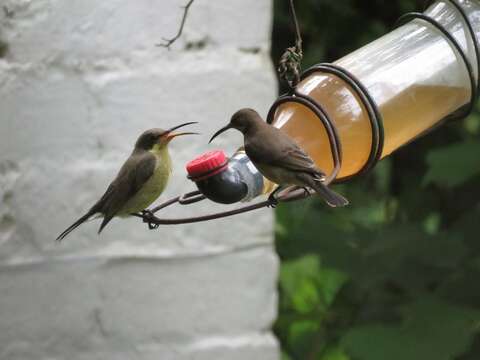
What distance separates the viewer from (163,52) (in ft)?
5.72

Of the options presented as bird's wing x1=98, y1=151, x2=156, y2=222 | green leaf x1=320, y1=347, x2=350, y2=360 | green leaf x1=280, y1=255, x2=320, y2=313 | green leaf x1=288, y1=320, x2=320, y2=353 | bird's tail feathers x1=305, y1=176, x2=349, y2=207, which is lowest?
green leaf x1=320, y1=347, x2=350, y2=360

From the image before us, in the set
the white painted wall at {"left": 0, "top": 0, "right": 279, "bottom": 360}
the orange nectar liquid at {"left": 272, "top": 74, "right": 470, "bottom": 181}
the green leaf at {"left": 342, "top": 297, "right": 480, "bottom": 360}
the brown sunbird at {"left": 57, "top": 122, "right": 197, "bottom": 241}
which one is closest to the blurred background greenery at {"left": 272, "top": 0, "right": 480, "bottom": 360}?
the green leaf at {"left": 342, "top": 297, "right": 480, "bottom": 360}

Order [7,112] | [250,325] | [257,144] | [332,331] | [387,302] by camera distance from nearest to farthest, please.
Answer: [257,144] → [7,112] → [250,325] → [387,302] → [332,331]

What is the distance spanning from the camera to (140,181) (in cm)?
120

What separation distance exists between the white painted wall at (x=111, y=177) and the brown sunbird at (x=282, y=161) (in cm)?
63

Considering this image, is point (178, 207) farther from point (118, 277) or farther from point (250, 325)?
point (250, 325)

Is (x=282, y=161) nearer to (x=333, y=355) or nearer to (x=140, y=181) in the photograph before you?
(x=140, y=181)

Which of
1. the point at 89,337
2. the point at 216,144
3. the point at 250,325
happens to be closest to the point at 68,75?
the point at 216,144

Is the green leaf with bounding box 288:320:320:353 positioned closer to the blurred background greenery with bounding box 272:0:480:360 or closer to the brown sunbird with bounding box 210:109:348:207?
the blurred background greenery with bounding box 272:0:480:360

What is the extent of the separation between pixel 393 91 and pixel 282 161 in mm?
232

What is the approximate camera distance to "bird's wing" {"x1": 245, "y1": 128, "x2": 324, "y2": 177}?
1.06 meters

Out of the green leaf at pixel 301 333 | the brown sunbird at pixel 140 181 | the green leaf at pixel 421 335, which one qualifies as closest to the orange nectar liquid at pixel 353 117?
the brown sunbird at pixel 140 181

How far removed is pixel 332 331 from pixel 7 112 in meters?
0.97

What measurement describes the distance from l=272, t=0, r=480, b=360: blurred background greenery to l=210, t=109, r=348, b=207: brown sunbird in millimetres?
672
